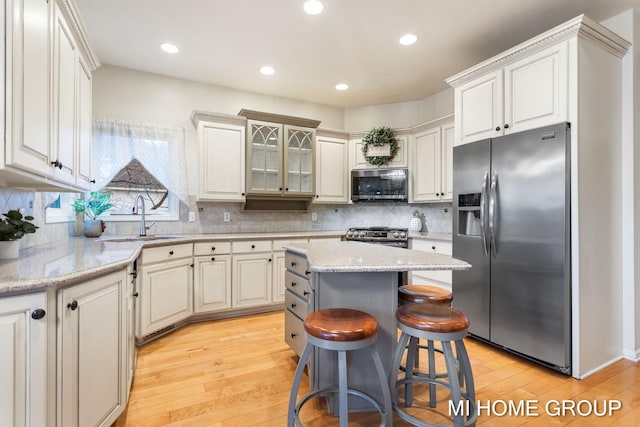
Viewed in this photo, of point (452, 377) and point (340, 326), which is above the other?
point (340, 326)

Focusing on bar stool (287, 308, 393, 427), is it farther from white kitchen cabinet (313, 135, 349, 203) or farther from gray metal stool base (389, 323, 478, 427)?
white kitchen cabinet (313, 135, 349, 203)

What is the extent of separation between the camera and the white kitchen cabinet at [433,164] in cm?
374

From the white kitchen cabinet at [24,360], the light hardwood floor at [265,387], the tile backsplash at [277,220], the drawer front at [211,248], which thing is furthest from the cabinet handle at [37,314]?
the drawer front at [211,248]

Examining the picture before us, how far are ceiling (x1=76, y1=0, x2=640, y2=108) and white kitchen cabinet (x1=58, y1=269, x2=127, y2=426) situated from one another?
216 centimetres

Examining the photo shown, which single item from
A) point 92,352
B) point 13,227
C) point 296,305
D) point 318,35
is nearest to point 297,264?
point 296,305

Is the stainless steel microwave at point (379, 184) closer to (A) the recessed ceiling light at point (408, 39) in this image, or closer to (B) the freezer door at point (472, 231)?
(B) the freezer door at point (472, 231)

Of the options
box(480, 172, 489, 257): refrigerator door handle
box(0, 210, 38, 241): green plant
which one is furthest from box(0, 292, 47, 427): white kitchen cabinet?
box(480, 172, 489, 257): refrigerator door handle

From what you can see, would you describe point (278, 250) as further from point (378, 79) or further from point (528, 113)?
point (528, 113)

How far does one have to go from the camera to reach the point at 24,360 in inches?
43.9

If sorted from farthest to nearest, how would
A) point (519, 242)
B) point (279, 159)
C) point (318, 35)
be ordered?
point (279, 159), point (318, 35), point (519, 242)

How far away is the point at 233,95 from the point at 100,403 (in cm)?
349

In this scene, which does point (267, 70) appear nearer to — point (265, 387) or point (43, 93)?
point (43, 93)

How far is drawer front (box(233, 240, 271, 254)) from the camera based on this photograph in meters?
3.49

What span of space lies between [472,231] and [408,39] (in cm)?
185
